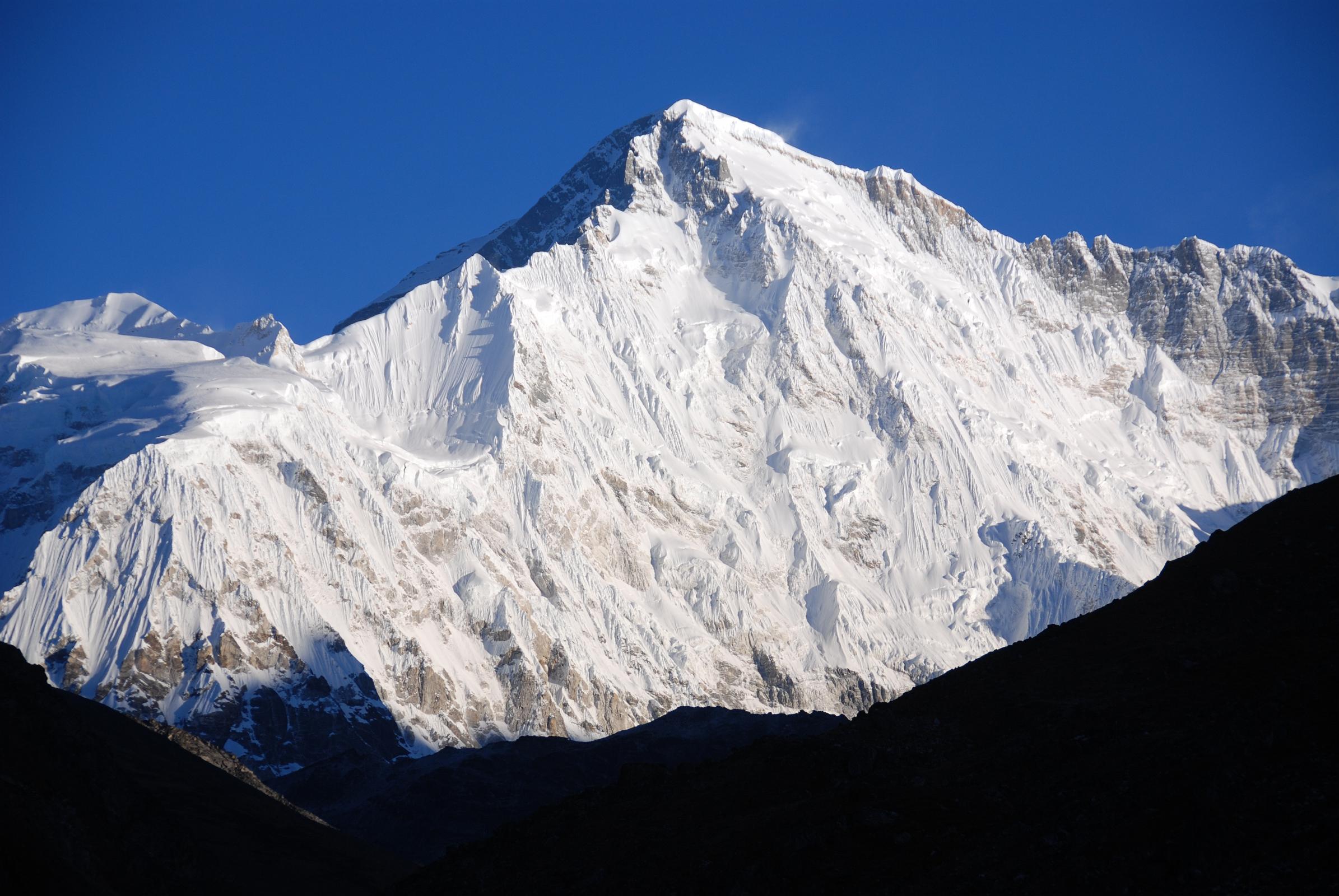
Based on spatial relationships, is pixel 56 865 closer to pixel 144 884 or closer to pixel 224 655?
pixel 144 884

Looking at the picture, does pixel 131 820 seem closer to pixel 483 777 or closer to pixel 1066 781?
pixel 1066 781

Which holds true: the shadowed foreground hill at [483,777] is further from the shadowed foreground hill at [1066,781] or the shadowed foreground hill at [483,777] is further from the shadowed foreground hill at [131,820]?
the shadowed foreground hill at [1066,781]

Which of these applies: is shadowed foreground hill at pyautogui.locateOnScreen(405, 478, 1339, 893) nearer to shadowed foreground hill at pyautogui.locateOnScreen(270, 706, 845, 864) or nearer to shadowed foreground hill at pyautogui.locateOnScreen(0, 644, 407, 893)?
shadowed foreground hill at pyautogui.locateOnScreen(0, 644, 407, 893)

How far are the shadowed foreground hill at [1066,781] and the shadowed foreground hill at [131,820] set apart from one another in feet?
38.3

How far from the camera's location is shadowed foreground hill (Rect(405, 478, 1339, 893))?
111ft

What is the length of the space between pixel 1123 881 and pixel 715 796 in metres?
17.3

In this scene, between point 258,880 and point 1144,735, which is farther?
point 258,880

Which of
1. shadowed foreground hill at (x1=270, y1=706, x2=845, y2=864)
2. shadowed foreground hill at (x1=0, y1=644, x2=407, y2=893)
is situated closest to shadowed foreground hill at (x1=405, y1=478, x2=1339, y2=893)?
shadowed foreground hill at (x1=0, y1=644, x2=407, y2=893)

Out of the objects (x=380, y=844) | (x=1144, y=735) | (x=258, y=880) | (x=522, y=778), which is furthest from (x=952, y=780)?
(x=522, y=778)

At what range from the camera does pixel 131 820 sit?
53906 millimetres

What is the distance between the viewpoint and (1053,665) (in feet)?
159

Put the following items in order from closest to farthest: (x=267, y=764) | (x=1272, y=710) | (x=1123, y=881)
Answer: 1. (x=1123, y=881)
2. (x=1272, y=710)
3. (x=267, y=764)

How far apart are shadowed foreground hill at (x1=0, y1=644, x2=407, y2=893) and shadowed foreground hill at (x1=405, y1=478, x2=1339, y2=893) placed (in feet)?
38.3

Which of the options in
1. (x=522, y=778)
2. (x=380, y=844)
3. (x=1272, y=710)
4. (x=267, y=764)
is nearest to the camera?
(x=1272, y=710)
